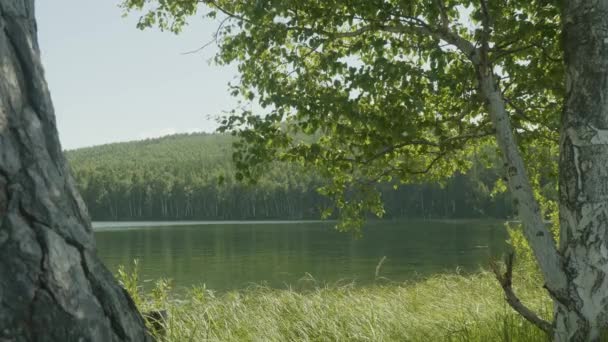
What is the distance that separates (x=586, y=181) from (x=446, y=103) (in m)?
3.04

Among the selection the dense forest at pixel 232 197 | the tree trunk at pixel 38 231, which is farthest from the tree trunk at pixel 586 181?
the dense forest at pixel 232 197

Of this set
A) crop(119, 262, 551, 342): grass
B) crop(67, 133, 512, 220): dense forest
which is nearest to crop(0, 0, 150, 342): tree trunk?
crop(119, 262, 551, 342): grass

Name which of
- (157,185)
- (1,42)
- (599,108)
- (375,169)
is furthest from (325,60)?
(157,185)

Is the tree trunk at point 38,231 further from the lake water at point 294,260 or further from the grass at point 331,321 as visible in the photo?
the lake water at point 294,260

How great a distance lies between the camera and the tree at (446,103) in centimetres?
437

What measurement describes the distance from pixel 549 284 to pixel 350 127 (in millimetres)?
2550

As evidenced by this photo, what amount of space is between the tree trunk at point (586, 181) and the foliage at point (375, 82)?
2.07ft

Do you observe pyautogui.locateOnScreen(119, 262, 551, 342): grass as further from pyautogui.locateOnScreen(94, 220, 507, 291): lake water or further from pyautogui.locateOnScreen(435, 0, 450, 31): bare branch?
pyautogui.locateOnScreen(94, 220, 507, 291): lake water

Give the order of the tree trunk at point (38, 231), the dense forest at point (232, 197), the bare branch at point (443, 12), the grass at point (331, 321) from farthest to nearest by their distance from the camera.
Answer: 1. the dense forest at point (232, 197)
2. the grass at point (331, 321)
3. the bare branch at point (443, 12)
4. the tree trunk at point (38, 231)

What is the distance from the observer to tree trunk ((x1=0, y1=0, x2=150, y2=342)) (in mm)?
1572

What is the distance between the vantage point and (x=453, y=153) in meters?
7.47

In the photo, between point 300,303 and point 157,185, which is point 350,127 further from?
point 157,185

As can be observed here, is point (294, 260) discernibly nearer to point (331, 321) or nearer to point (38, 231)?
point (331, 321)

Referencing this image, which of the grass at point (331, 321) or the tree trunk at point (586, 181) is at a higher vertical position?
the tree trunk at point (586, 181)
